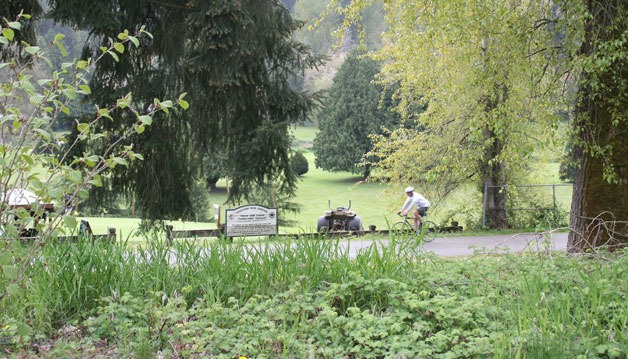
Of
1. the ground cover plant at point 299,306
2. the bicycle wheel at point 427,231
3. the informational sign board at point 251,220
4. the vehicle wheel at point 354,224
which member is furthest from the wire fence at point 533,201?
the ground cover plant at point 299,306

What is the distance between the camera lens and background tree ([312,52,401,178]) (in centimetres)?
5197

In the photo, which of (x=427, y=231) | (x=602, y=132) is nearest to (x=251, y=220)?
(x=427, y=231)

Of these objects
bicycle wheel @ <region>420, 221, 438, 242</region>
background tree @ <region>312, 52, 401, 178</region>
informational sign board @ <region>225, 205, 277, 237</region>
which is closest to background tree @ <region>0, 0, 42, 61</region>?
informational sign board @ <region>225, 205, 277, 237</region>

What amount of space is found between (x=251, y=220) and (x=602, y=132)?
6.45 meters

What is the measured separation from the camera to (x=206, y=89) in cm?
1198

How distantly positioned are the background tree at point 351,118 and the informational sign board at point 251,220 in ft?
129

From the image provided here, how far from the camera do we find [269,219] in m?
12.3

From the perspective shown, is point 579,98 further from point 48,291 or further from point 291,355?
point 48,291

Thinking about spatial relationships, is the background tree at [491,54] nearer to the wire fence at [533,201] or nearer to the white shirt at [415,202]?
the white shirt at [415,202]

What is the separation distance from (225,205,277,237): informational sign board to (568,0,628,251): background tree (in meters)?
5.58

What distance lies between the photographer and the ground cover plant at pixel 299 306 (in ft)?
12.3

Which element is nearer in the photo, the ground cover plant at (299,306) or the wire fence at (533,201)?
the ground cover plant at (299,306)

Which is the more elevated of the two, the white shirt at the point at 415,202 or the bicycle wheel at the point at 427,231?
the white shirt at the point at 415,202

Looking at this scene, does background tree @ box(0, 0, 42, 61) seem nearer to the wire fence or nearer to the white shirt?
the white shirt
